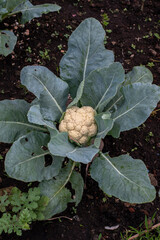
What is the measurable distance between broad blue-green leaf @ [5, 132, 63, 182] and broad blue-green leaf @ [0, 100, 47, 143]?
150 millimetres

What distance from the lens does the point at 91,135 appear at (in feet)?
7.40

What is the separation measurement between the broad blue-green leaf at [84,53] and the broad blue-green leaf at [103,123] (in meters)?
0.50

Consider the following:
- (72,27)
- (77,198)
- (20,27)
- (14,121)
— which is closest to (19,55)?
(20,27)

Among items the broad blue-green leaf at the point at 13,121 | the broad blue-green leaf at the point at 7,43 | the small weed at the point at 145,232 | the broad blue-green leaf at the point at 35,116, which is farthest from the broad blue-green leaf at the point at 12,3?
the small weed at the point at 145,232

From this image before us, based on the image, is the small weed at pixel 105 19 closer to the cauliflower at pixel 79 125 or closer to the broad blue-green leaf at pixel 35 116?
the cauliflower at pixel 79 125

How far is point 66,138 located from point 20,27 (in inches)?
82.1

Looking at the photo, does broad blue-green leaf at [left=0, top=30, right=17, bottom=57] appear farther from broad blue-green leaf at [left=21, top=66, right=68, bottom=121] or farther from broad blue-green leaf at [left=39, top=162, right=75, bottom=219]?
broad blue-green leaf at [left=39, top=162, right=75, bottom=219]

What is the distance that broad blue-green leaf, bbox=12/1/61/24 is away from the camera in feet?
10.2

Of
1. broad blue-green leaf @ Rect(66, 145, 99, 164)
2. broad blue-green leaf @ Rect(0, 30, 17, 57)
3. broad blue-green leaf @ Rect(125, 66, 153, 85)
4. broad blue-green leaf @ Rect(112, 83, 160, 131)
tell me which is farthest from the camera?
broad blue-green leaf @ Rect(0, 30, 17, 57)

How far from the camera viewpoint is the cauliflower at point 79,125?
7.21ft

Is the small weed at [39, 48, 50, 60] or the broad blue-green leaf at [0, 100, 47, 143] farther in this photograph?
the small weed at [39, 48, 50, 60]

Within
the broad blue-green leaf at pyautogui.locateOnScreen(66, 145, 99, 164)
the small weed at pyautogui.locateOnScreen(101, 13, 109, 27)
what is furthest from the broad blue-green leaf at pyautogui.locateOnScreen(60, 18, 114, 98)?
the small weed at pyautogui.locateOnScreen(101, 13, 109, 27)

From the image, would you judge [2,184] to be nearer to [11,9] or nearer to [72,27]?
[11,9]

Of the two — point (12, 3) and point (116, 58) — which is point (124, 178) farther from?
point (12, 3)
